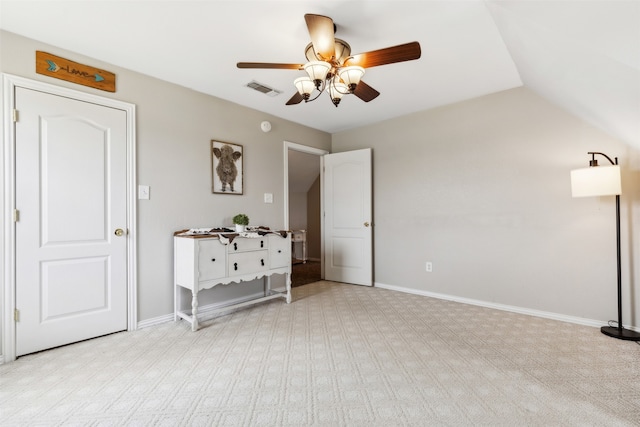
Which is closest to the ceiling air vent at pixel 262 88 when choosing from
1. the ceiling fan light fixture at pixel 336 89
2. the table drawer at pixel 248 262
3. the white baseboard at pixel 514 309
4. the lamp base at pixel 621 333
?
the ceiling fan light fixture at pixel 336 89

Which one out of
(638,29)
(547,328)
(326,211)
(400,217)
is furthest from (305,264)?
(638,29)

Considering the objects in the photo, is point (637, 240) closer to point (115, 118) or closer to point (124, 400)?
point (124, 400)

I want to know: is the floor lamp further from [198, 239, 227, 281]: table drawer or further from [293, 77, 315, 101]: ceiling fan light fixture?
[198, 239, 227, 281]: table drawer

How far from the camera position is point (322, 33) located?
176 centimetres

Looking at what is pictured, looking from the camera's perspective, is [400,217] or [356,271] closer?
[400,217]

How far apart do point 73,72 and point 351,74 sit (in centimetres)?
219

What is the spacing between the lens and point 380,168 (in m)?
4.20

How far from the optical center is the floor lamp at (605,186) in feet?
7.79

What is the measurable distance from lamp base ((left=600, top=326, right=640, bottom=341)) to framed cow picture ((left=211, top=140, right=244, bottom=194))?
A: 361 centimetres

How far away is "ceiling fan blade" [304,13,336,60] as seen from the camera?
1665mm

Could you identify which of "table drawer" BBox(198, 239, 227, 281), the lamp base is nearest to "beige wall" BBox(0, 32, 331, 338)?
"table drawer" BBox(198, 239, 227, 281)

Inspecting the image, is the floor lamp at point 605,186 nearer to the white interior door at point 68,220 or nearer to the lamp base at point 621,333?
the lamp base at point 621,333

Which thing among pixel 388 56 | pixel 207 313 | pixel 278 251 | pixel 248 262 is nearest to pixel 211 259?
pixel 248 262

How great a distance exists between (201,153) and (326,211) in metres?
2.09
